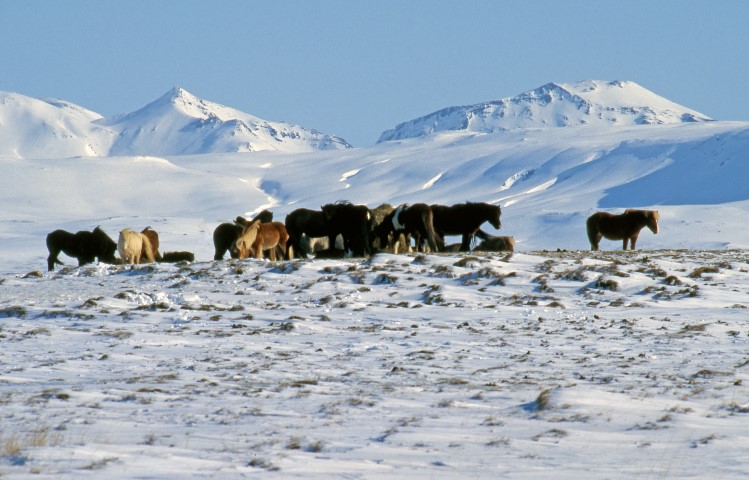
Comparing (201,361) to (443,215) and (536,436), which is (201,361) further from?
(443,215)

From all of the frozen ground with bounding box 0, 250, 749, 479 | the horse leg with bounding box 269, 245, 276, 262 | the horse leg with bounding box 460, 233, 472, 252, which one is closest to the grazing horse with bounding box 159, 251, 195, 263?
the horse leg with bounding box 269, 245, 276, 262

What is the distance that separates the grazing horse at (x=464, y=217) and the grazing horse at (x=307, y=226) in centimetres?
324

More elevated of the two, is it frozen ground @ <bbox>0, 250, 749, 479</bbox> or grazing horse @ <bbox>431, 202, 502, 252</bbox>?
grazing horse @ <bbox>431, 202, 502, 252</bbox>

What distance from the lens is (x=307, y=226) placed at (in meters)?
29.4

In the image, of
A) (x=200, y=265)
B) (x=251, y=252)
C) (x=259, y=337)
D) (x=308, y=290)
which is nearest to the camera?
(x=259, y=337)

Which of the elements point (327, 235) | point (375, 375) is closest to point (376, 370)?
point (375, 375)

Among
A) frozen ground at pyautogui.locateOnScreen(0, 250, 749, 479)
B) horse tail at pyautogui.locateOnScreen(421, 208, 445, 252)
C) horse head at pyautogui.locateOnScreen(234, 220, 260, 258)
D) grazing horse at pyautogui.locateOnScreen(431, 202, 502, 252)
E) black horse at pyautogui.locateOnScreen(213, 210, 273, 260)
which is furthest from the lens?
grazing horse at pyautogui.locateOnScreen(431, 202, 502, 252)

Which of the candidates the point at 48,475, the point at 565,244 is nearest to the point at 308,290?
the point at 48,475

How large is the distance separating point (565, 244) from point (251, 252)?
344 feet

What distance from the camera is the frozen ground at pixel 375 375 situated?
7.12 metres

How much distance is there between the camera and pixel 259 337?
14.0 m

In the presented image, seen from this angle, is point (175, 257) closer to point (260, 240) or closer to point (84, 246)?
point (84, 246)

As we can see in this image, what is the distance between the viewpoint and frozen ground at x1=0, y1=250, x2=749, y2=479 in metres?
7.12

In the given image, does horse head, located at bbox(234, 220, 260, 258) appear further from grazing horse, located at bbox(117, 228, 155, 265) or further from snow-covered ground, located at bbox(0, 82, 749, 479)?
snow-covered ground, located at bbox(0, 82, 749, 479)
